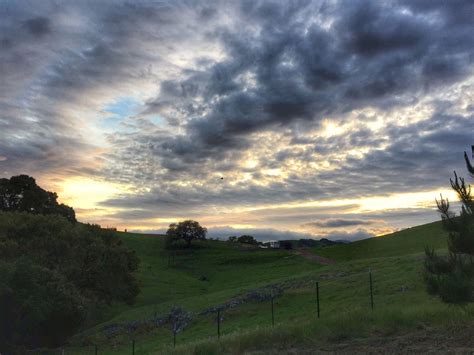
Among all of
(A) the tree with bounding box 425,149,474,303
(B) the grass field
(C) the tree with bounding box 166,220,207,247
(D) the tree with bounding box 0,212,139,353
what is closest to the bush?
(A) the tree with bounding box 425,149,474,303

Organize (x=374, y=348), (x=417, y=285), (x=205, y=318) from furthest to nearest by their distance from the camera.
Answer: (x=205, y=318)
(x=417, y=285)
(x=374, y=348)

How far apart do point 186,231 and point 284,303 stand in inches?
3562

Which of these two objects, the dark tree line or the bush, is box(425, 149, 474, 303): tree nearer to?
the bush

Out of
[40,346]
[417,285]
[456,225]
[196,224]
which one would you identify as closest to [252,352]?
[456,225]

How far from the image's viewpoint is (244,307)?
4072 cm

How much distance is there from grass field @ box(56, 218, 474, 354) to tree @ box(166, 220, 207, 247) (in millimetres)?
15946

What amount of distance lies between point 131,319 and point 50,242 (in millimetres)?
14052

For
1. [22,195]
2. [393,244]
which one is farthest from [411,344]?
[393,244]

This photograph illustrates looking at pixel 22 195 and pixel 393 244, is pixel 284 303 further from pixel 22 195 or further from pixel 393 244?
pixel 393 244

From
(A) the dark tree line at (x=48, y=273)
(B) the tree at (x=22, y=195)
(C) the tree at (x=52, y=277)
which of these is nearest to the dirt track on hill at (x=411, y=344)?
(C) the tree at (x=52, y=277)

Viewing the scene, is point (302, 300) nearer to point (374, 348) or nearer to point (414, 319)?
point (414, 319)

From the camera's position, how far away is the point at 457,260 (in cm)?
1598

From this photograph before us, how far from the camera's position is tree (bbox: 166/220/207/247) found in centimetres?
12625

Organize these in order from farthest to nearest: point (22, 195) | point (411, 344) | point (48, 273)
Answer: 1. point (22, 195)
2. point (48, 273)
3. point (411, 344)
